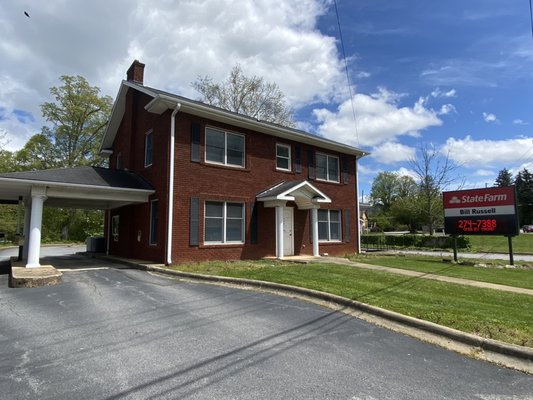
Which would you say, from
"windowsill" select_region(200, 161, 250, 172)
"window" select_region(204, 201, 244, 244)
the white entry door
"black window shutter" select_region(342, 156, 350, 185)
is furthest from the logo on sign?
"window" select_region(204, 201, 244, 244)

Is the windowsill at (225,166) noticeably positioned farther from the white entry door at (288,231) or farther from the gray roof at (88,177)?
the white entry door at (288,231)

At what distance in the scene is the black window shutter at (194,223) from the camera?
14250 millimetres

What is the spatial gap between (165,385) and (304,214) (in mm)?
15120

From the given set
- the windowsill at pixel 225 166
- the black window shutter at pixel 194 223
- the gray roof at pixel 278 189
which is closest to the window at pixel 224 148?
the windowsill at pixel 225 166

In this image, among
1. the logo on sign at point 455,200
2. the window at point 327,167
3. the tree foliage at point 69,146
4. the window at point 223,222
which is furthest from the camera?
the tree foliage at point 69,146

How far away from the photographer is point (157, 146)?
15.4 metres

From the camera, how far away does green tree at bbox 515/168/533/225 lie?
86500mm

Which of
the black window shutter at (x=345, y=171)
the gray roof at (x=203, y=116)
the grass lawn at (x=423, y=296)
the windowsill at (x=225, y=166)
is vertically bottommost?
the grass lawn at (x=423, y=296)

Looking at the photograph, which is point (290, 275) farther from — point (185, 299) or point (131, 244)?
point (131, 244)

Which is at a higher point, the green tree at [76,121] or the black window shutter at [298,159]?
the green tree at [76,121]

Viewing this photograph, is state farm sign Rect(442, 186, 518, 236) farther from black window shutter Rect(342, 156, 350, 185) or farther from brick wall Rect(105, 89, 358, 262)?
brick wall Rect(105, 89, 358, 262)

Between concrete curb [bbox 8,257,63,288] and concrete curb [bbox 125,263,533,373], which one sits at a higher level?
concrete curb [bbox 8,257,63,288]

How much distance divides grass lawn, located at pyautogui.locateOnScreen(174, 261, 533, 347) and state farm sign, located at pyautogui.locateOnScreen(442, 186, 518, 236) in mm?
7433

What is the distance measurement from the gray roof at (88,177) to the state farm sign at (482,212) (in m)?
13.6
